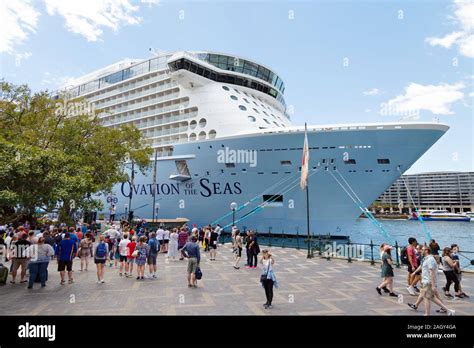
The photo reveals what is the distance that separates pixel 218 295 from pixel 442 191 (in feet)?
462

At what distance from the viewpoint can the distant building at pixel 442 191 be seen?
115562 millimetres

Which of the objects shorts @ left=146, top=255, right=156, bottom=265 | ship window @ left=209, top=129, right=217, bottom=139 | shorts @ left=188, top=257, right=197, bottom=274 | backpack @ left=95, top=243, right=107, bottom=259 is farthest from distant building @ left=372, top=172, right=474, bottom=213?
backpack @ left=95, top=243, right=107, bottom=259

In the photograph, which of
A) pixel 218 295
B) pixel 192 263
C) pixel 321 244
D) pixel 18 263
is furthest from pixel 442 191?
pixel 18 263

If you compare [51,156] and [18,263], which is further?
[51,156]

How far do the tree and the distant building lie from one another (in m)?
108

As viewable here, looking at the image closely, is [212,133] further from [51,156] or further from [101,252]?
[101,252]

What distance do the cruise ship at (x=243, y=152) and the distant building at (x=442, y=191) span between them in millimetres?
101970

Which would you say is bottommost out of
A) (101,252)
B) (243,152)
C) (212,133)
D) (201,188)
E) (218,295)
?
(218,295)

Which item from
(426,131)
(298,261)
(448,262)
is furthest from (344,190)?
(448,262)

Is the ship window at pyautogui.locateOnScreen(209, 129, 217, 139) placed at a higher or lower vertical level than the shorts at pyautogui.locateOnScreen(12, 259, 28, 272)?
higher

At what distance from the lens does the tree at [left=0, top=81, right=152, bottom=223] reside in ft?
33.9

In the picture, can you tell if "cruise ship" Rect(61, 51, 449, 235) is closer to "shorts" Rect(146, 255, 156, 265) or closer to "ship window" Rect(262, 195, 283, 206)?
"ship window" Rect(262, 195, 283, 206)

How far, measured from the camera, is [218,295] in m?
7.97
